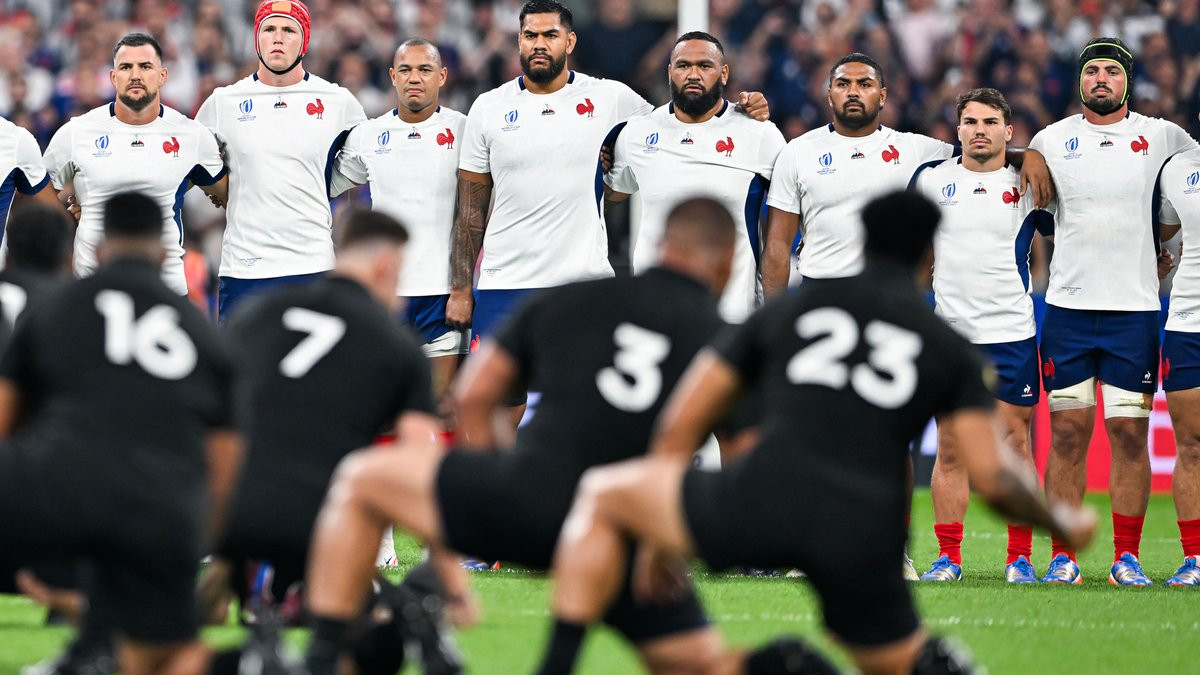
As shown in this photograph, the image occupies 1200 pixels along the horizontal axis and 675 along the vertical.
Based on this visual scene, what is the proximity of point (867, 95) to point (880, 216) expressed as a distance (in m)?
5.05

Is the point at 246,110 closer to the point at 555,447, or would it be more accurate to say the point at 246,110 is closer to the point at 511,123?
the point at 511,123

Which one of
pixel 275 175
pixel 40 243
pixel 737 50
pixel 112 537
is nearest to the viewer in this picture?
pixel 112 537

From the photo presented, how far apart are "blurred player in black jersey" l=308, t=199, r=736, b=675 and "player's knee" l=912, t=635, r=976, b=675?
629 mm

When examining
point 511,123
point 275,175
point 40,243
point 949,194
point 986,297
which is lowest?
point 986,297

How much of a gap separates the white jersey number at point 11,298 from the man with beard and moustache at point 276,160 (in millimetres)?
3479

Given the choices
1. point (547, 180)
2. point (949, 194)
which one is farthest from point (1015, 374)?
point (547, 180)

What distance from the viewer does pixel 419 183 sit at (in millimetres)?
11148

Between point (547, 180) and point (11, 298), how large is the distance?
399 cm

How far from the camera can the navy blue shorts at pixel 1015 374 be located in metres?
10.5

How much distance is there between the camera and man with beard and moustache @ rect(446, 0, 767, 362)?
10.9 meters

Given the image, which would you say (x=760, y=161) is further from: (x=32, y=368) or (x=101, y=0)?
(x=101, y=0)

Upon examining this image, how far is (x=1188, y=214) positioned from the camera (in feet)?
34.7

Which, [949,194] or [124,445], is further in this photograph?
[949,194]

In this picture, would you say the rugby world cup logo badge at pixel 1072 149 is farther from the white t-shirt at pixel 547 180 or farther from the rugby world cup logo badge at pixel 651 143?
the white t-shirt at pixel 547 180
